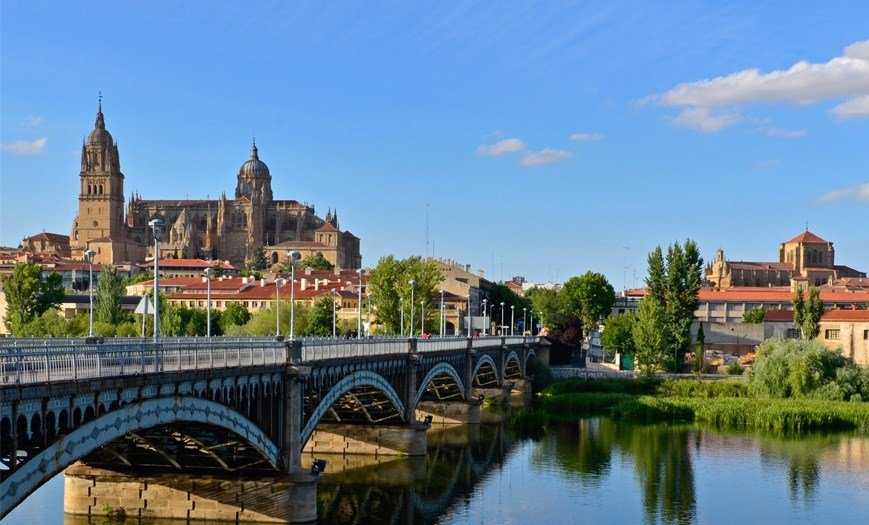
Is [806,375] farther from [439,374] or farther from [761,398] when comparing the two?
[439,374]

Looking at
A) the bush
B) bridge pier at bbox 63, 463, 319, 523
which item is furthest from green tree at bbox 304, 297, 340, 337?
bridge pier at bbox 63, 463, 319, 523

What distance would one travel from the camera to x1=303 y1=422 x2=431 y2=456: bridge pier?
53.0 meters

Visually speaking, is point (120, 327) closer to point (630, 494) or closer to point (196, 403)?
point (630, 494)

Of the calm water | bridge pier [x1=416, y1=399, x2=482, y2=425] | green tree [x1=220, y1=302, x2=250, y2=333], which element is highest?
green tree [x1=220, y1=302, x2=250, y2=333]

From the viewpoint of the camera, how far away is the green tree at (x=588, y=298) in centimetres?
14138

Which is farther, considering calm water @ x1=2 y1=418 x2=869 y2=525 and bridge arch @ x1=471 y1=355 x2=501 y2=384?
bridge arch @ x1=471 y1=355 x2=501 y2=384

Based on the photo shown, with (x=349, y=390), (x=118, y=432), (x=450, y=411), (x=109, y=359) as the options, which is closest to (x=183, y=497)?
(x=349, y=390)

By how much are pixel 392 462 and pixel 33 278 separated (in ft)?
229

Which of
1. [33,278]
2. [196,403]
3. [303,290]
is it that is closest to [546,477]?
[196,403]

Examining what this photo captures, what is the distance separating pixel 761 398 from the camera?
247 feet

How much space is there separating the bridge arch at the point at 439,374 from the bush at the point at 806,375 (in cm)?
2006

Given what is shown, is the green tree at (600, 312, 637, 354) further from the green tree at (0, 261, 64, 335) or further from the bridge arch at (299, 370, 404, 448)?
the bridge arch at (299, 370, 404, 448)

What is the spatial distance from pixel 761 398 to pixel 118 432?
2256 inches

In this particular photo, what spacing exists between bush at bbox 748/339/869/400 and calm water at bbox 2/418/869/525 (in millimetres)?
11945
